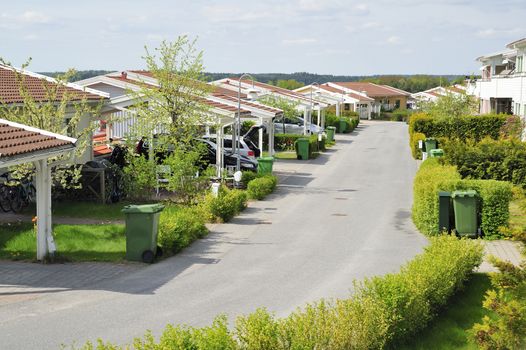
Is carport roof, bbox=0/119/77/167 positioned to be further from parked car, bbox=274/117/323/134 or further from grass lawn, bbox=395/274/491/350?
parked car, bbox=274/117/323/134

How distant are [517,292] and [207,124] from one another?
16672mm

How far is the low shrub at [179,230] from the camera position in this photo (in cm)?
1517

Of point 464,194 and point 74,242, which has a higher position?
point 464,194

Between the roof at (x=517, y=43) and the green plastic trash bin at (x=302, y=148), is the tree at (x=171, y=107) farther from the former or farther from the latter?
the roof at (x=517, y=43)

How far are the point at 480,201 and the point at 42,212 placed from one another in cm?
989

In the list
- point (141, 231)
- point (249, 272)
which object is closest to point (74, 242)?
point (141, 231)

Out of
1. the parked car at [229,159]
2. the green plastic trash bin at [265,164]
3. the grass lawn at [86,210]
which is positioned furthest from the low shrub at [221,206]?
the green plastic trash bin at [265,164]

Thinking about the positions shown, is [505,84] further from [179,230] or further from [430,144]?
[179,230]

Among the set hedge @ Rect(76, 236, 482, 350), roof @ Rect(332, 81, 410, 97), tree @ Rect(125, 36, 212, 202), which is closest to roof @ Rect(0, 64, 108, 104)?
tree @ Rect(125, 36, 212, 202)

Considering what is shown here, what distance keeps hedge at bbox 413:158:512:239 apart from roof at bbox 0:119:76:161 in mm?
8399

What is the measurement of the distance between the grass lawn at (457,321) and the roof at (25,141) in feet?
23.6

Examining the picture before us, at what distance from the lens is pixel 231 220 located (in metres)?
19.4

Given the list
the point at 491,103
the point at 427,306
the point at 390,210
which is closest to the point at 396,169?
the point at 390,210

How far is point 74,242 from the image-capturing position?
51.5 feet
